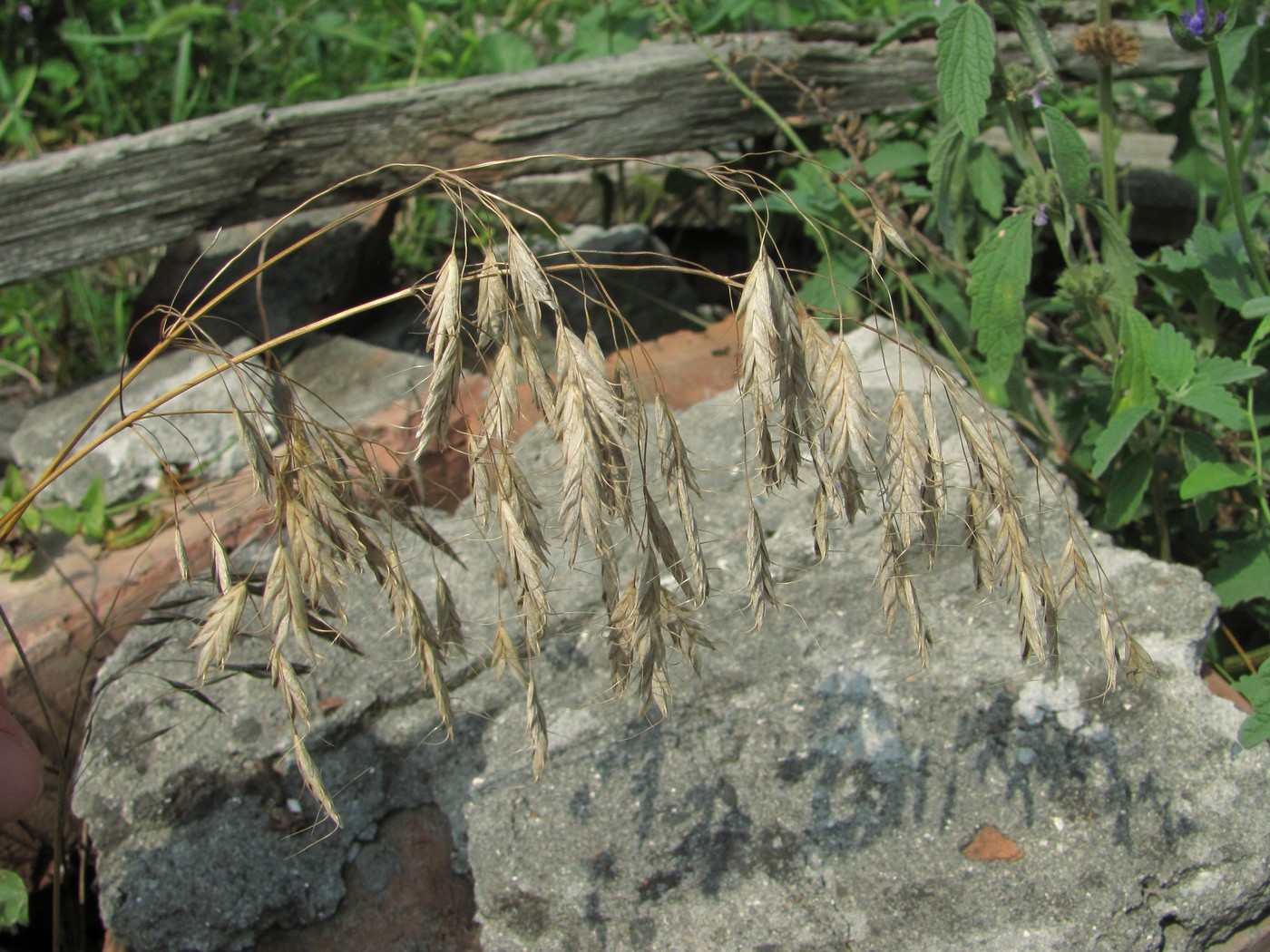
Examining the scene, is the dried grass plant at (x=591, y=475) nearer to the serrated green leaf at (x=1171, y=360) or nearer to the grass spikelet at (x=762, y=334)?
the grass spikelet at (x=762, y=334)

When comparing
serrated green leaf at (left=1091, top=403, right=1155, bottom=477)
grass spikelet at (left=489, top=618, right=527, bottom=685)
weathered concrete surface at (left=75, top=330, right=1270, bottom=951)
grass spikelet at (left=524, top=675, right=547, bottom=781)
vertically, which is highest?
grass spikelet at (left=489, top=618, right=527, bottom=685)

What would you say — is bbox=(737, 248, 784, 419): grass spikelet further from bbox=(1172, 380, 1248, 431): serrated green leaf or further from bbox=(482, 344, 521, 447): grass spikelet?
bbox=(1172, 380, 1248, 431): serrated green leaf

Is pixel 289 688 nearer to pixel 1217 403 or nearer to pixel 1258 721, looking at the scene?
pixel 1258 721

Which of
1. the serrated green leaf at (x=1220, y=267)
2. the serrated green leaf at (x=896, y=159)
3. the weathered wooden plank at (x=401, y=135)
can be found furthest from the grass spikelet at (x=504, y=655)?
the serrated green leaf at (x=896, y=159)

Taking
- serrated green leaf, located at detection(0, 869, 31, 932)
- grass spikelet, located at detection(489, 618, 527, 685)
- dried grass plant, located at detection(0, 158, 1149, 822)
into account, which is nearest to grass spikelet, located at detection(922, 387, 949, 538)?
dried grass plant, located at detection(0, 158, 1149, 822)

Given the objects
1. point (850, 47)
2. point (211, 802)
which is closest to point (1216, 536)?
point (850, 47)

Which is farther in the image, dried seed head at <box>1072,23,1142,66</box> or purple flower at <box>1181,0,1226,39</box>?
dried seed head at <box>1072,23,1142,66</box>

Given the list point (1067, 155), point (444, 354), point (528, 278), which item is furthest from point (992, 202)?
point (444, 354)
